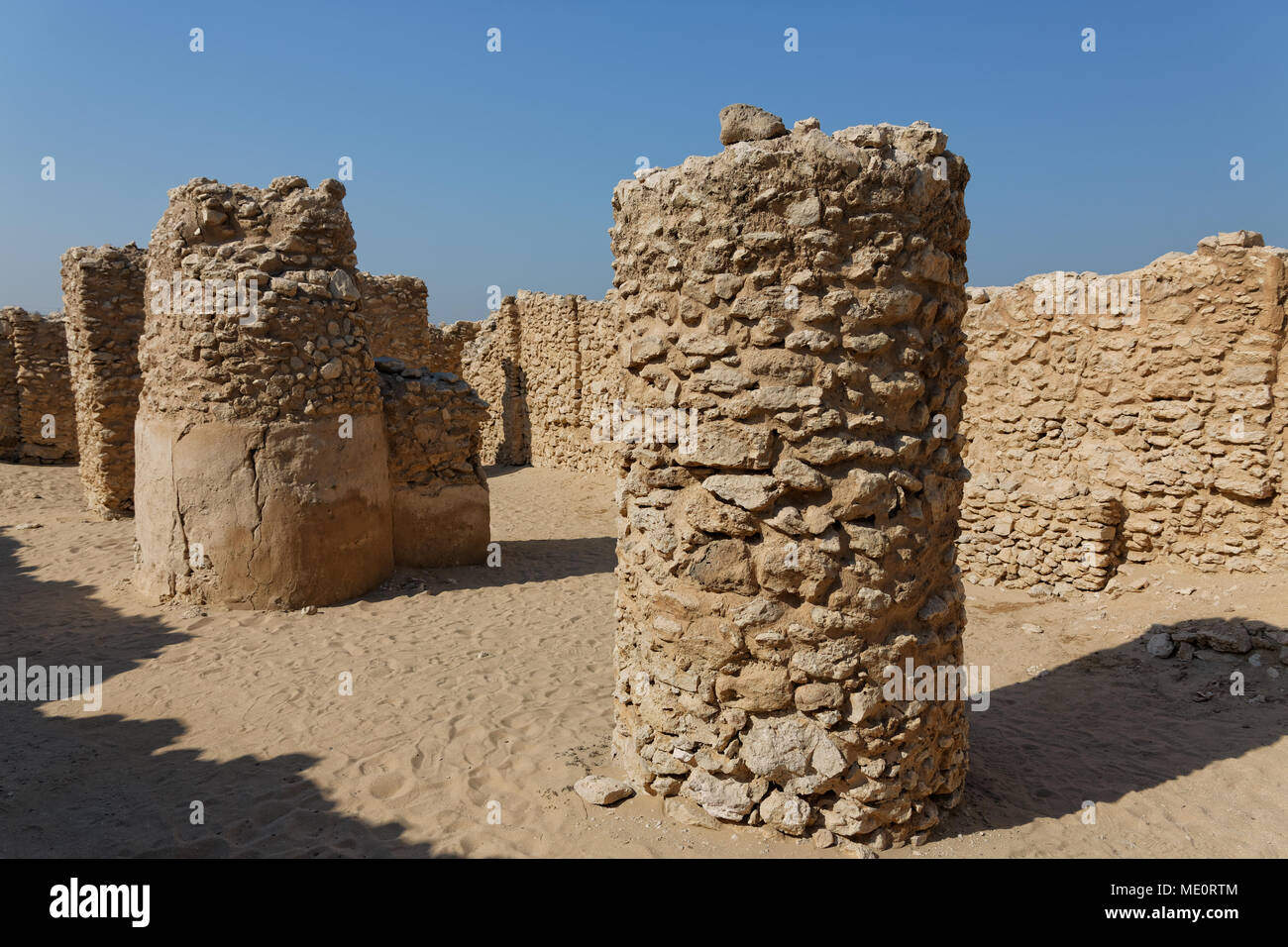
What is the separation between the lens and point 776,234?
3.68 meters

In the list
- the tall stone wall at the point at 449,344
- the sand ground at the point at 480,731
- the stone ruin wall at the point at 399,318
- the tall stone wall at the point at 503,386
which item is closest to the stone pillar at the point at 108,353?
the sand ground at the point at 480,731

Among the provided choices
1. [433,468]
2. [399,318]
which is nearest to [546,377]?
[399,318]

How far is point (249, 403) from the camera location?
7.67 m

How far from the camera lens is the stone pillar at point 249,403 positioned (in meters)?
7.64

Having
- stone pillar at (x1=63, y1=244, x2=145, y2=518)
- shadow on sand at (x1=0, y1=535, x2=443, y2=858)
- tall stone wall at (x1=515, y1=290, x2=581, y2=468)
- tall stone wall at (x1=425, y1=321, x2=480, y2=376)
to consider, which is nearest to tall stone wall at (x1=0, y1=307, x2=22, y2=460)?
stone pillar at (x1=63, y1=244, x2=145, y2=518)

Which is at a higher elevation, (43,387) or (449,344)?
(449,344)

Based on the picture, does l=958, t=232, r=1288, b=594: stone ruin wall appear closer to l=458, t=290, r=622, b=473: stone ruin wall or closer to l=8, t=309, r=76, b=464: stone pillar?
l=458, t=290, r=622, b=473: stone ruin wall

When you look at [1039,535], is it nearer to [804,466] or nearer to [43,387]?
[804,466]

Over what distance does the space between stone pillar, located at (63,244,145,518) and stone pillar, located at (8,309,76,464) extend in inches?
168

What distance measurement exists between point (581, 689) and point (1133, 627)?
4851 millimetres

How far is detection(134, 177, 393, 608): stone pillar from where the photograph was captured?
25.1ft

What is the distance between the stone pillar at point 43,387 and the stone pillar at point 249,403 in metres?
9.78

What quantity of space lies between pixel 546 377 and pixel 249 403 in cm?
907

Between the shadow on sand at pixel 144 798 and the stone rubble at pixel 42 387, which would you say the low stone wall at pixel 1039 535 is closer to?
the shadow on sand at pixel 144 798
